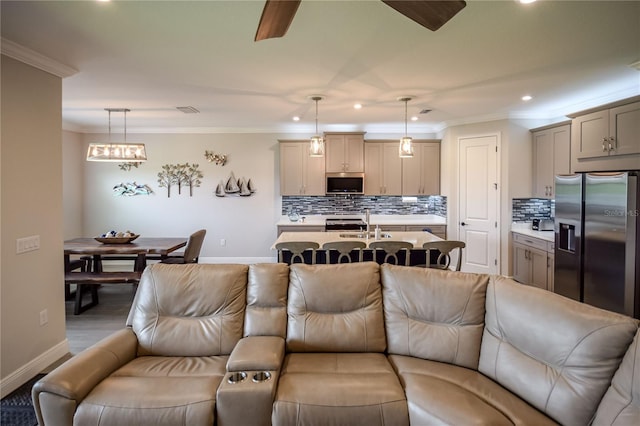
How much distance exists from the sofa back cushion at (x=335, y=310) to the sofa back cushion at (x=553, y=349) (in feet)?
2.30

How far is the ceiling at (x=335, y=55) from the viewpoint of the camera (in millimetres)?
2184

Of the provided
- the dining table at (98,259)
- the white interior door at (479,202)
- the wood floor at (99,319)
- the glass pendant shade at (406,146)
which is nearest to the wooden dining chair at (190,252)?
the dining table at (98,259)

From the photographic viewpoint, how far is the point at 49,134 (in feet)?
9.45

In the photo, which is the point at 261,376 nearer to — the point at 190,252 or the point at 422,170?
the point at 190,252

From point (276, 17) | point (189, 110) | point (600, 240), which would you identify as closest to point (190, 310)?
point (276, 17)

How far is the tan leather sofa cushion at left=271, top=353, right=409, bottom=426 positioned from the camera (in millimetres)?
1607

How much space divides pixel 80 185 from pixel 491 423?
7244mm

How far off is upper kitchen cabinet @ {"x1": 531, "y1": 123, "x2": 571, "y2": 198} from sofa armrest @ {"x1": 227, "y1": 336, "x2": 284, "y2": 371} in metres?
4.47

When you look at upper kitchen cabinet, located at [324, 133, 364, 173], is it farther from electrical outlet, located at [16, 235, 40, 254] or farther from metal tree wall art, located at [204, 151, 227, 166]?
electrical outlet, located at [16, 235, 40, 254]

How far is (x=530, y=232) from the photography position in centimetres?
471

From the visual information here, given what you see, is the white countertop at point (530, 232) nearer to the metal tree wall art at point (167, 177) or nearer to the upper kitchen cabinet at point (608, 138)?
the upper kitchen cabinet at point (608, 138)

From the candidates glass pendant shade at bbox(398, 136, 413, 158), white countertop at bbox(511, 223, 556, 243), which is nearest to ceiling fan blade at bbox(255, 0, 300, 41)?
glass pendant shade at bbox(398, 136, 413, 158)

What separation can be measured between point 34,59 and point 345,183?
4485 mm

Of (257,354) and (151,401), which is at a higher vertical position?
(257,354)
